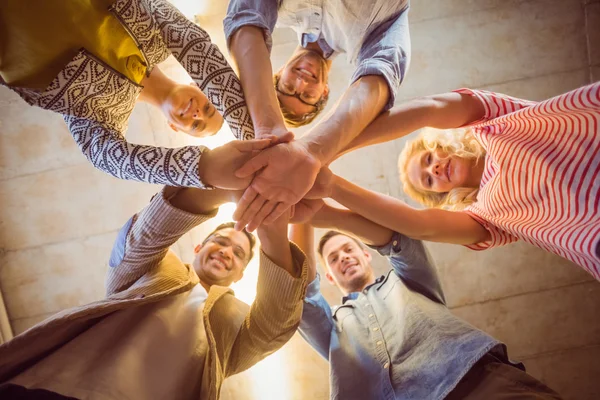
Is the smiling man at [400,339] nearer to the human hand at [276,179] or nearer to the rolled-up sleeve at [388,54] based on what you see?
the human hand at [276,179]

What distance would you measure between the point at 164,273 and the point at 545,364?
295 cm

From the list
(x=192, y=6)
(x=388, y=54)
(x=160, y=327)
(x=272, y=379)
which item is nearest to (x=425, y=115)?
(x=388, y=54)

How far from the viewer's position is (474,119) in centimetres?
165

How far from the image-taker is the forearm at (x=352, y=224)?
1845mm

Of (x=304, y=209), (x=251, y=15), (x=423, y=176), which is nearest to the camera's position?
(x=251, y=15)

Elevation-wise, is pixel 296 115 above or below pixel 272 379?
above

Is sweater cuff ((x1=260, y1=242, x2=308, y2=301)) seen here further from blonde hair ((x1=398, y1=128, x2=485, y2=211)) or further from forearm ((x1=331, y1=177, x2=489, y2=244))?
blonde hair ((x1=398, y1=128, x2=485, y2=211))

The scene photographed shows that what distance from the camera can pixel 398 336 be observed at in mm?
1879

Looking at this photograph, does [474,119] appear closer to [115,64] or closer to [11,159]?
[115,64]

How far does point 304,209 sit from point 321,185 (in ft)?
0.53

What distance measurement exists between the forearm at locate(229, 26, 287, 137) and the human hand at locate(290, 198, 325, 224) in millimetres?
370

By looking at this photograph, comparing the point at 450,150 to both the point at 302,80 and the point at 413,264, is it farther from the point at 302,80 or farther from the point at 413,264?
the point at 302,80

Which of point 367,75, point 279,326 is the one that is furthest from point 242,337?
point 367,75

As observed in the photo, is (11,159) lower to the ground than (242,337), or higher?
lower
